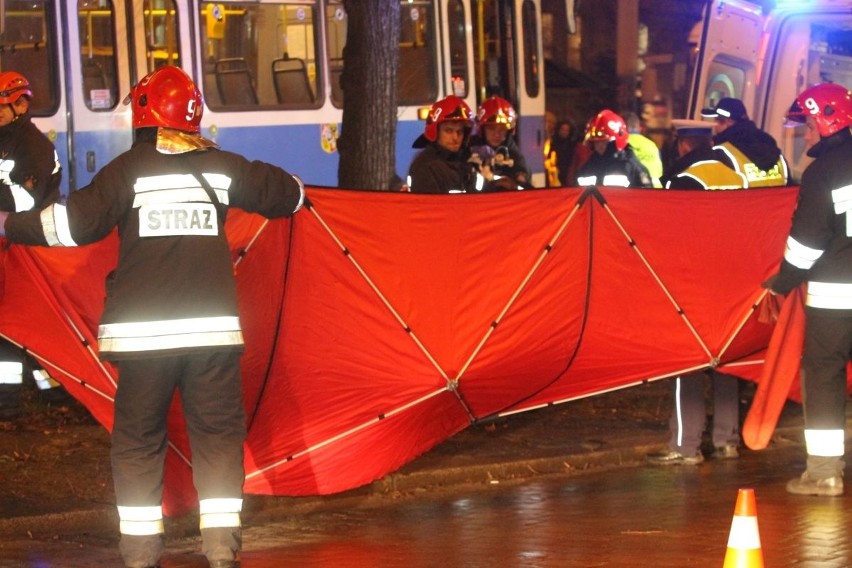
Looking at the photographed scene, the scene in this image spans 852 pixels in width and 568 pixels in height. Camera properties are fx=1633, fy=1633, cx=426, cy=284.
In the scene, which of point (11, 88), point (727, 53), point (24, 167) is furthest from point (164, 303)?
point (727, 53)

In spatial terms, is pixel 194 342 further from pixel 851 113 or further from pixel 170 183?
pixel 851 113

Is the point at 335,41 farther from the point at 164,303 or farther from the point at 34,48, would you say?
the point at 164,303

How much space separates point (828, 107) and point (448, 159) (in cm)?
254

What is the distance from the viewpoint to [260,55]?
14523 mm

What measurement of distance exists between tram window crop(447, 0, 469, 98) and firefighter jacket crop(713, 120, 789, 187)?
6608mm

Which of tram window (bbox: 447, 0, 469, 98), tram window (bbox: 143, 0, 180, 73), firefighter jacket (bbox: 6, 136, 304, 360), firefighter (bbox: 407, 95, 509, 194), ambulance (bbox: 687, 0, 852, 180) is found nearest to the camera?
firefighter jacket (bbox: 6, 136, 304, 360)

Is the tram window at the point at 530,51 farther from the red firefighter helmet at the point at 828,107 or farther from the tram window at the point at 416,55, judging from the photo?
the red firefighter helmet at the point at 828,107

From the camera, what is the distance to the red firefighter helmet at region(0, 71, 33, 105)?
31.0ft

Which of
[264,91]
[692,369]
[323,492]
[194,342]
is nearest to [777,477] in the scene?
[692,369]

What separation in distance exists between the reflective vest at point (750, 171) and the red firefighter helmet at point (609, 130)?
1.67 metres

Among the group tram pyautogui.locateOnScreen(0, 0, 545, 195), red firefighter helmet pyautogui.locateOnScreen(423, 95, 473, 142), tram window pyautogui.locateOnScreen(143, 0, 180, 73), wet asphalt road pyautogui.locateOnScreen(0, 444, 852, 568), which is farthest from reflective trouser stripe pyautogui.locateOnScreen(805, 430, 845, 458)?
tram window pyautogui.locateOnScreen(143, 0, 180, 73)

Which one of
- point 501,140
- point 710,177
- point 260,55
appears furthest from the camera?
point 260,55

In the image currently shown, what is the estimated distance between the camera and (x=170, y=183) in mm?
6574

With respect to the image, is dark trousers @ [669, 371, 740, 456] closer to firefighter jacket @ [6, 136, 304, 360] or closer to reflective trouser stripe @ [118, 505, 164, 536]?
firefighter jacket @ [6, 136, 304, 360]
